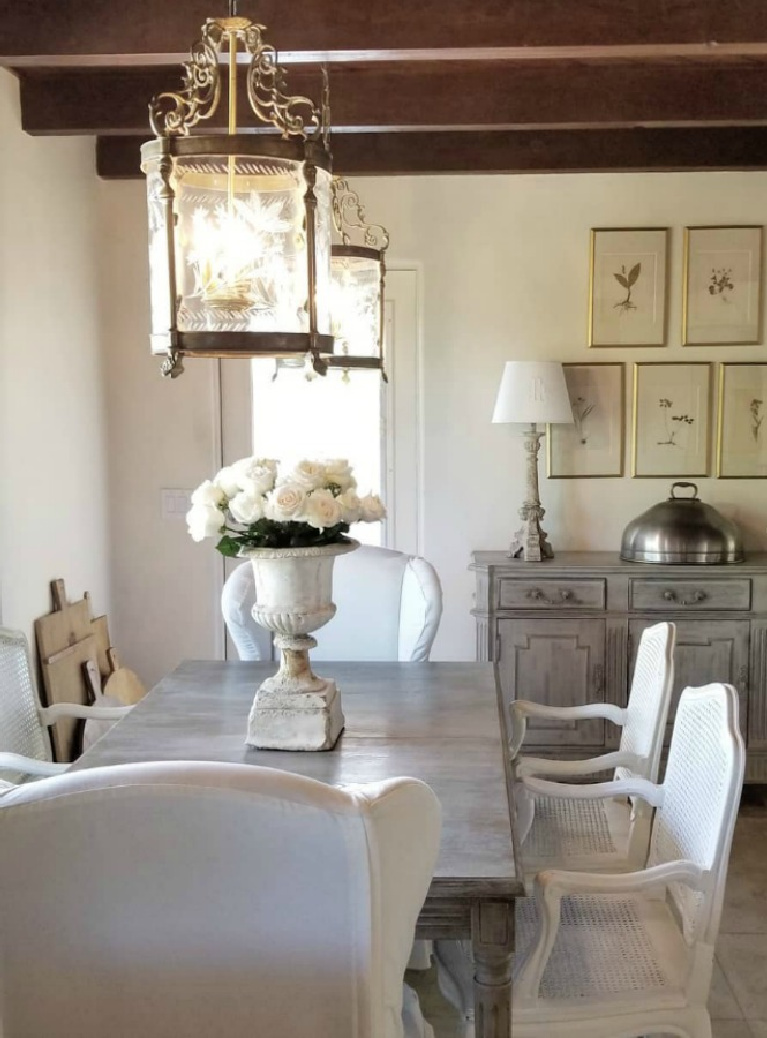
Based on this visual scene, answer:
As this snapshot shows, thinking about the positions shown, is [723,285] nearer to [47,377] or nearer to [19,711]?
[47,377]

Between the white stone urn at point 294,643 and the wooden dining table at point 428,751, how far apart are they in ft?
0.13

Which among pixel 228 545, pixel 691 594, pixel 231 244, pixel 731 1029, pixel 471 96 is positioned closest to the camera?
pixel 231 244

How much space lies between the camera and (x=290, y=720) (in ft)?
6.82

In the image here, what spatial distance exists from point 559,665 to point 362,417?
4.30ft

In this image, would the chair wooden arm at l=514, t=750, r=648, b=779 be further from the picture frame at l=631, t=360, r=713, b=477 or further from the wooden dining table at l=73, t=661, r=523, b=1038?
the picture frame at l=631, t=360, r=713, b=477

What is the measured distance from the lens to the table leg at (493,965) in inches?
61.7

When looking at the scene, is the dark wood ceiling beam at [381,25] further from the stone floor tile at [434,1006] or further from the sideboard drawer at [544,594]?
the stone floor tile at [434,1006]

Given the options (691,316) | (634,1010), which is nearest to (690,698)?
(634,1010)

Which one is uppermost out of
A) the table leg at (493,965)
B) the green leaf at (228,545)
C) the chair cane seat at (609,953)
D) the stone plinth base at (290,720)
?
the green leaf at (228,545)

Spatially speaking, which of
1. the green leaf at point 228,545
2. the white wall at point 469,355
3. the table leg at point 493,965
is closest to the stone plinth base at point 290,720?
the green leaf at point 228,545

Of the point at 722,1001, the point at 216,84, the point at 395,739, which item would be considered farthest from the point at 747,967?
the point at 216,84

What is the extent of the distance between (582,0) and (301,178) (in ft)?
4.43

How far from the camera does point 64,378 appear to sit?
3.75 meters

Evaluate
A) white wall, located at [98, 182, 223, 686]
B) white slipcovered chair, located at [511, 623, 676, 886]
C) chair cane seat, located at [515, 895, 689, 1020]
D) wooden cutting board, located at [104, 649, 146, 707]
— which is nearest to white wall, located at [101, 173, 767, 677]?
white wall, located at [98, 182, 223, 686]
